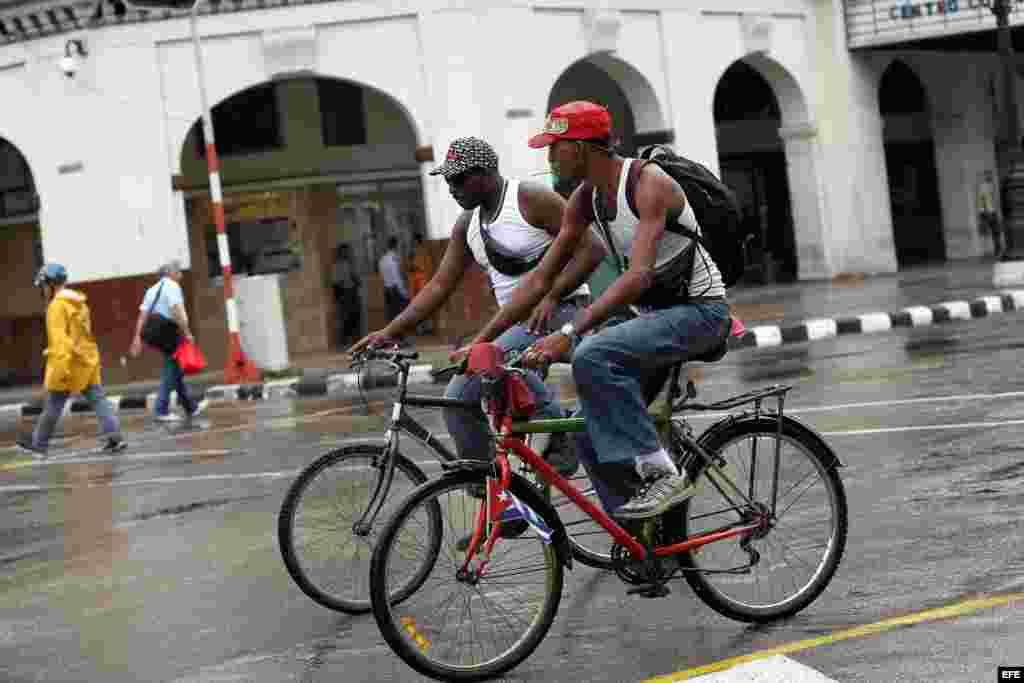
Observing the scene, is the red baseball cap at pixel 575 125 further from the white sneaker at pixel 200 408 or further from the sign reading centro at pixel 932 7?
the sign reading centro at pixel 932 7

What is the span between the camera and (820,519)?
253 inches

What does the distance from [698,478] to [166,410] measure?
13.6 m

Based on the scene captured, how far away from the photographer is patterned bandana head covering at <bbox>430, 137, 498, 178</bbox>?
7191 millimetres

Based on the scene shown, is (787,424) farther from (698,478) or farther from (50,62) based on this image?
(50,62)

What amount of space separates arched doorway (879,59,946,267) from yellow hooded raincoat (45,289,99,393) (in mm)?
25636

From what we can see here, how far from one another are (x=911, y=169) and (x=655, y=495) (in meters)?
34.5

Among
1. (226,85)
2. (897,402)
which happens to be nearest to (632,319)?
(897,402)

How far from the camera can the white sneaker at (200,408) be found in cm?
1928

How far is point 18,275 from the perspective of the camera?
30.1 metres

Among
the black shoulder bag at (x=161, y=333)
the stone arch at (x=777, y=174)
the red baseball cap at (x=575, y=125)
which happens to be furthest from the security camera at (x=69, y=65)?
the red baseball cap at (x=575, y=125)

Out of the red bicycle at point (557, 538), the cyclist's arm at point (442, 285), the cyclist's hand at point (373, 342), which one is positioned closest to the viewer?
the red bicycle at point (557, 538)

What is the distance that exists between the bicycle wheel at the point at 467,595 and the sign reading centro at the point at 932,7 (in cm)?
2588

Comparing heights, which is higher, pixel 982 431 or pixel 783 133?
pixel 783 133

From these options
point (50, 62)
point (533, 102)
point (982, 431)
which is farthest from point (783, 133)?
point (982, 431)
